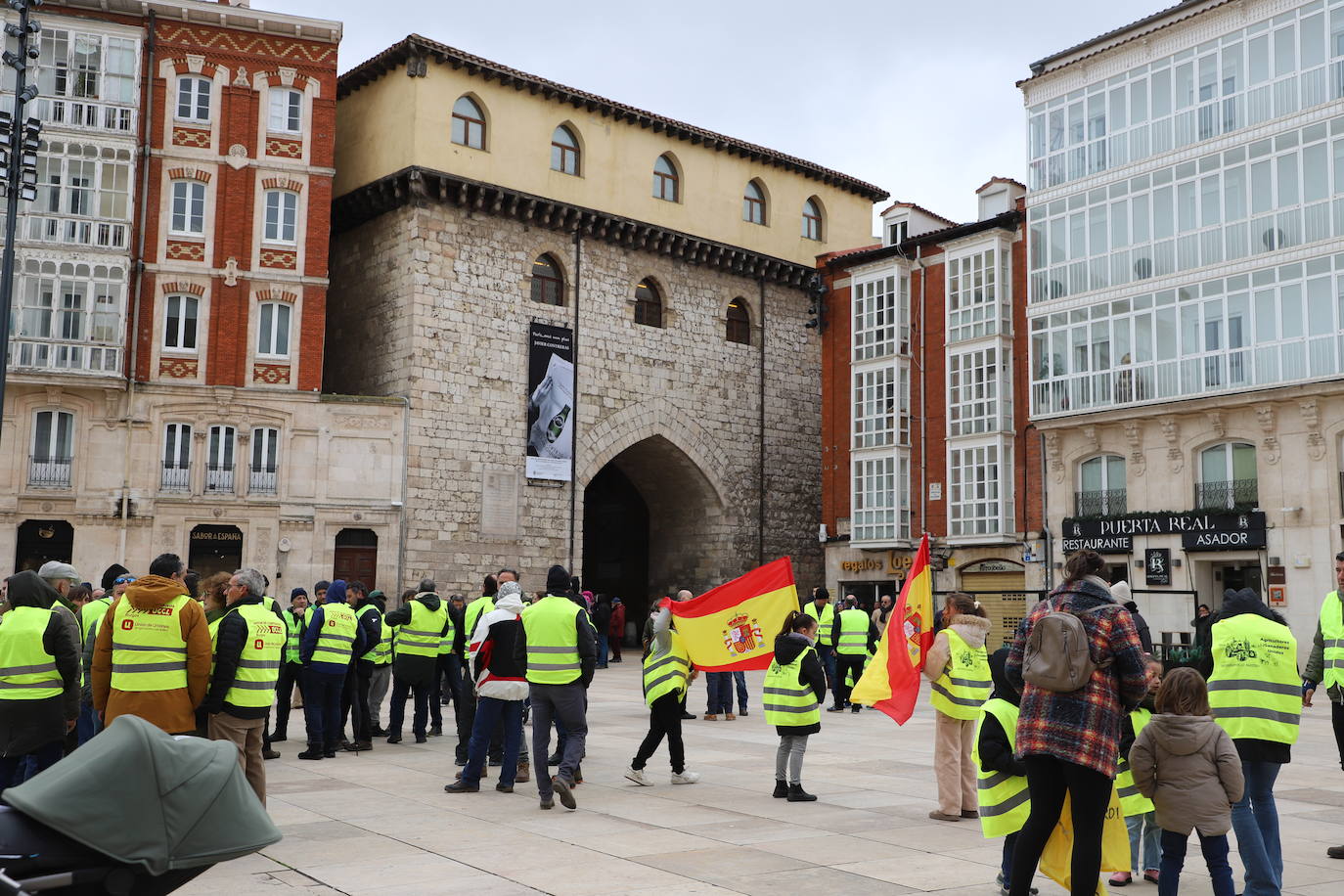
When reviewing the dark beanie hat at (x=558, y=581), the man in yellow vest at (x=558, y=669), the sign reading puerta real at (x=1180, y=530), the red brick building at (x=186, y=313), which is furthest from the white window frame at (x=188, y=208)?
the man in yellow vest at (x=558, y=669)

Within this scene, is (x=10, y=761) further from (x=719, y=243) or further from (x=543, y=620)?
(x=719, y=243)

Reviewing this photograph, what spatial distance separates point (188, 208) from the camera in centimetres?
3139

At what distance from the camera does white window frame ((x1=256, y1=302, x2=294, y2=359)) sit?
3162cm

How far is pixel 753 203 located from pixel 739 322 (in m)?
3.82

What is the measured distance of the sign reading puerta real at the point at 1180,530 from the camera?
87.9 ft

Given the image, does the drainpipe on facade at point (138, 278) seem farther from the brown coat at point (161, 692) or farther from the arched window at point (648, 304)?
the brown coat at point (161, 692)

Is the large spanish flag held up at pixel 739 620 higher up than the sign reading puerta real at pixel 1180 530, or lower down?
lower down

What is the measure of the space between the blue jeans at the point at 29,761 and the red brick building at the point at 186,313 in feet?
73.0

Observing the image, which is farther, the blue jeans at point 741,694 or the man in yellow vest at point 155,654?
the blue jeans at point 741,694

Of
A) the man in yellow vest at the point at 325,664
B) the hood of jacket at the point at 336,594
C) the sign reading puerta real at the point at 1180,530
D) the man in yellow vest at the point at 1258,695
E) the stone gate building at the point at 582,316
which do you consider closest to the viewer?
the man in yellow vest at the point at 1258,695

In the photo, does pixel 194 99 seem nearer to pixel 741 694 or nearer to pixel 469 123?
pixel 469 123

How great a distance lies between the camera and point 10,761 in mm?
8250

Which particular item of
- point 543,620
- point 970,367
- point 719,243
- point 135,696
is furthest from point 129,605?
point 719,243

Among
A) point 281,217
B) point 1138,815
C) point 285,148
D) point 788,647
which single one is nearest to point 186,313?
point 281,217
